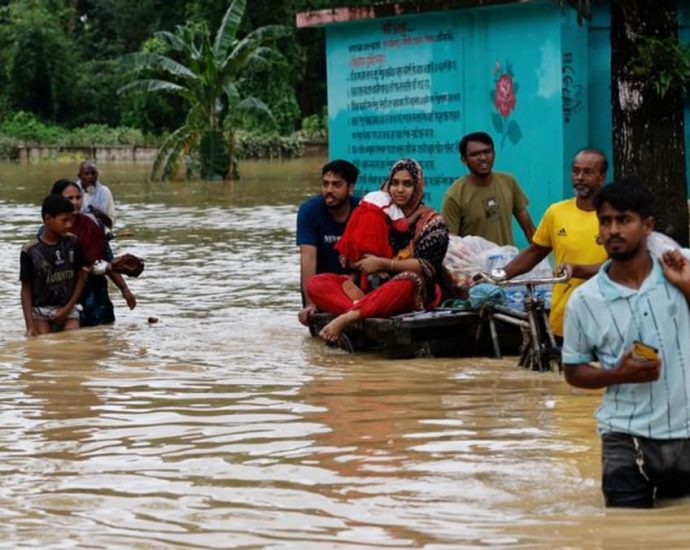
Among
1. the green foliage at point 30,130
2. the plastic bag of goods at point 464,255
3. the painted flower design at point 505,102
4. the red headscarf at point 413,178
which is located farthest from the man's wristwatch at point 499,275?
the green foliage at point 30,130

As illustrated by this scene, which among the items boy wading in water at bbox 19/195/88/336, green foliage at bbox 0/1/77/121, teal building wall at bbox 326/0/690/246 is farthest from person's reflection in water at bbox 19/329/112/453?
green foliage at bbox 0/1/77/121

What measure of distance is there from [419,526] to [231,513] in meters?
0.78

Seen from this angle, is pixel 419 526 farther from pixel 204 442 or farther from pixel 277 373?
pixel 277 373

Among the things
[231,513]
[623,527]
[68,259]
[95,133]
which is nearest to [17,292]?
[68,259]

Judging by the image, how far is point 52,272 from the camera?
460 inches

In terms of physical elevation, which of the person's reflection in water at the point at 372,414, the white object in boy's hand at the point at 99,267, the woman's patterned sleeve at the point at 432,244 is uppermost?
the woman's patterned sleeve at the point at 432,244

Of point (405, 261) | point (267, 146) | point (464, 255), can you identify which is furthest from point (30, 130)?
point (405, 261)

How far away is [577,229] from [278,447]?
231cm

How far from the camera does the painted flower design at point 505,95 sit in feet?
48.8

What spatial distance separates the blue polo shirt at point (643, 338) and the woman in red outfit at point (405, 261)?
470cm

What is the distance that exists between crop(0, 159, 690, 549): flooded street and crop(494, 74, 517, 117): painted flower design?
10.8ft

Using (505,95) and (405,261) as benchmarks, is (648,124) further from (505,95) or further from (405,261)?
(505,95)

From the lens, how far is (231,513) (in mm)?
6230

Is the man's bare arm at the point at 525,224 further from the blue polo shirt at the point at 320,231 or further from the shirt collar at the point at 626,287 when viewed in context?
the shirt collar at the point at 626,287
